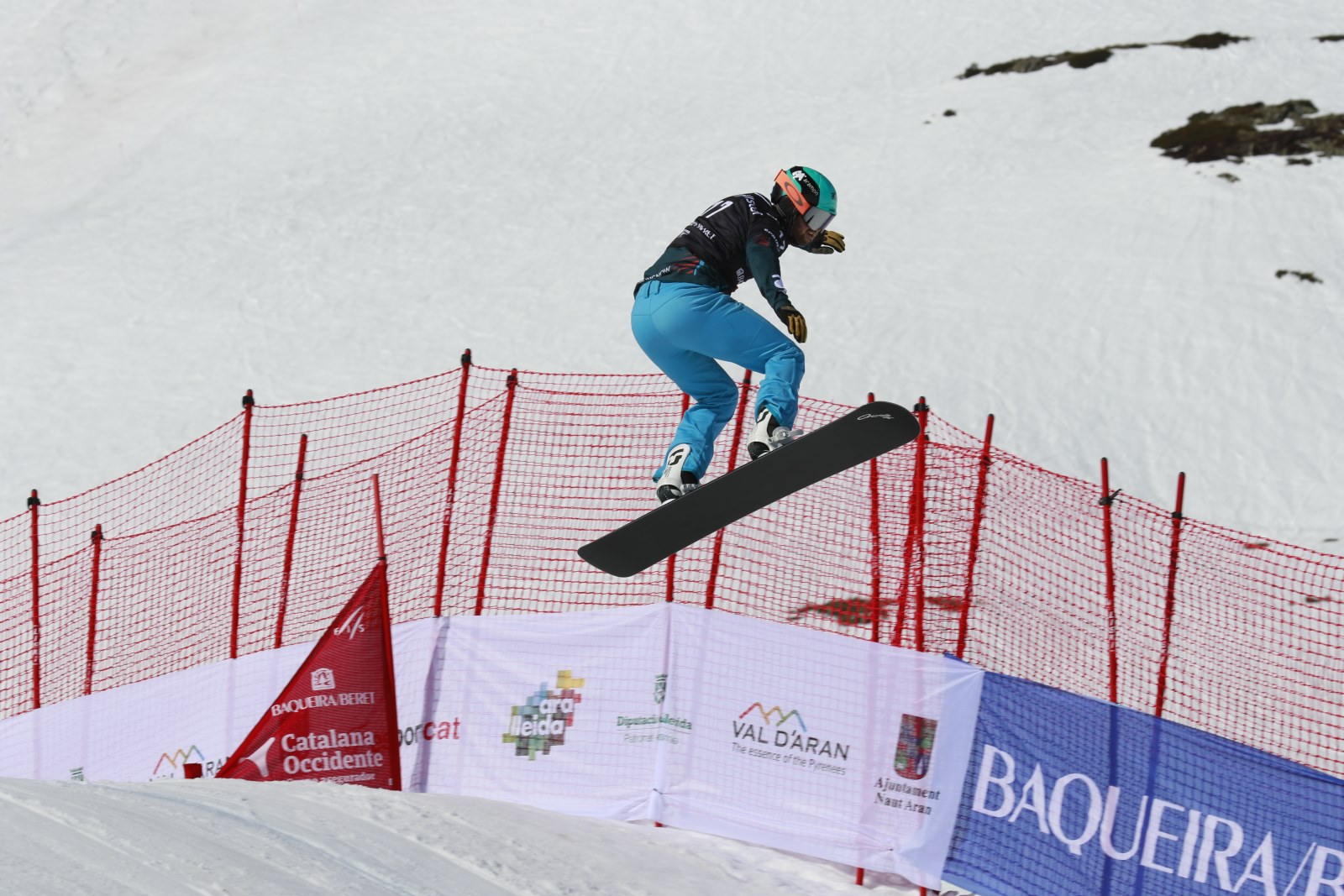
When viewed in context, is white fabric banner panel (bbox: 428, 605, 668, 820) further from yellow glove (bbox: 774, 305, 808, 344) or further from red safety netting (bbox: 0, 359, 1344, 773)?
yellow glove (bbox: 774, 305, 808, 344)

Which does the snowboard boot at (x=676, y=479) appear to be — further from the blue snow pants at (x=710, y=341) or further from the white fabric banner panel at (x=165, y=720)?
the white fabric banner panel at (x=165, y=720)

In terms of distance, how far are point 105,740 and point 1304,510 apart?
12.3 metres

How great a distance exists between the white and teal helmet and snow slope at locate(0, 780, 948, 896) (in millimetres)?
3039

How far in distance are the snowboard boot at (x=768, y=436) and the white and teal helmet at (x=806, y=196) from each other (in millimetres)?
902

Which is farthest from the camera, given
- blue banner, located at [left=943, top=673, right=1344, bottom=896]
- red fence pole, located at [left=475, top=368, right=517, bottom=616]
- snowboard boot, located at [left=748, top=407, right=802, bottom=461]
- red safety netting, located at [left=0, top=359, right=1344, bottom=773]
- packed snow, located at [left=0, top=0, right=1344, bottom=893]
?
packed snow, located at [left=0, top=0, right=1344, bottom=893]

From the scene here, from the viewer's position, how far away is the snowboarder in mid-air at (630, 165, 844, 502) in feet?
22.0

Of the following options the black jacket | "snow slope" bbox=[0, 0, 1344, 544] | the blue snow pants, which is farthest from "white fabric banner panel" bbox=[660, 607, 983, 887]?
"snow slope" bbox=[0, 0, 1344, 544]

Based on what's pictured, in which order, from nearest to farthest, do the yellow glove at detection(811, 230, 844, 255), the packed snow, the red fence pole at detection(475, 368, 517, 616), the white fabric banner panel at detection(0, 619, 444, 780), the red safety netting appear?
the yellow glove at detection(811, 230, 844, 255), the red fence pole at detection(475, 368, 517, 616), the white fabric banner panel at detection(0, 619, 444, 780), the red safety netting, the packed snow

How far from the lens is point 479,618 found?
28.7 ft

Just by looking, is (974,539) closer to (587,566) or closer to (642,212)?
(587,566)

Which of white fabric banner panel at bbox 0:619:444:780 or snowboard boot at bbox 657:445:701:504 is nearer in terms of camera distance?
snowboard boot at bbox 657:445:701:504

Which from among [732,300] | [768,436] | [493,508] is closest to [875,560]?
[768,436]

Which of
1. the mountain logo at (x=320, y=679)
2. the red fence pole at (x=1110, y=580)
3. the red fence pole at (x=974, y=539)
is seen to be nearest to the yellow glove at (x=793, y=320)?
the red fence pole at (x=974, y=539)

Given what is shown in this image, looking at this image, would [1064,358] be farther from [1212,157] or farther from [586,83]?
[586,83]
